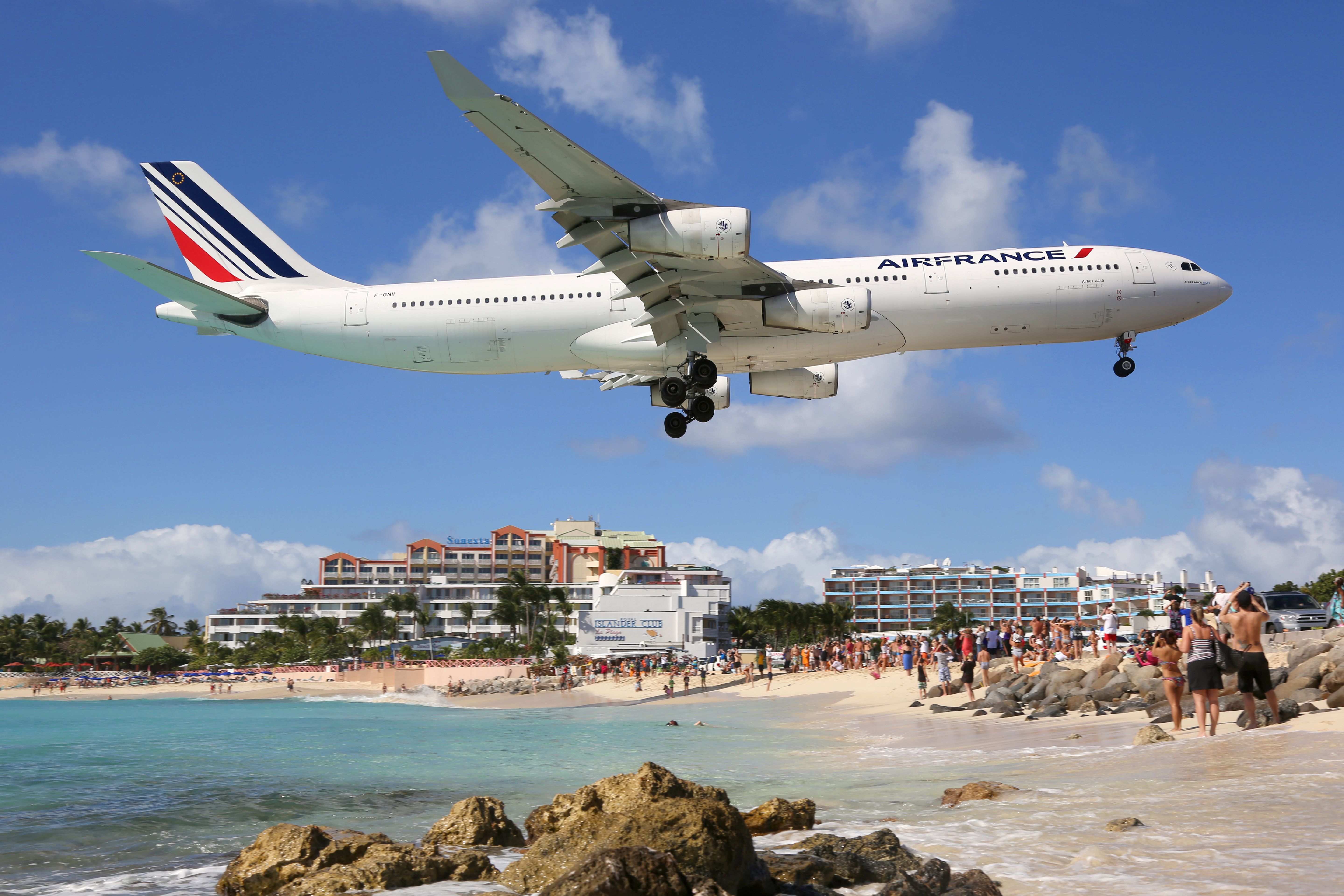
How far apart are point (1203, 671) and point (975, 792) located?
5.17m

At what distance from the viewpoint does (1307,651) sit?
2039 centimetres

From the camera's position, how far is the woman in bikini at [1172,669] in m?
15.9

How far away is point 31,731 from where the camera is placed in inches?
2028

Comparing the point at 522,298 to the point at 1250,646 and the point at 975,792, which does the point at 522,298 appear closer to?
the point at 975,792

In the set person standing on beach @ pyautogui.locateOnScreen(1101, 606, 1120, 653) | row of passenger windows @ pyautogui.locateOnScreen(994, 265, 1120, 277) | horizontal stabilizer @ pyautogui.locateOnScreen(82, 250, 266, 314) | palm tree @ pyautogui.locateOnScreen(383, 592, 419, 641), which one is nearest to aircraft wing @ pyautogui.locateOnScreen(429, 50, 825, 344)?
row of passenger windows @ pyautogui.locateOnScreen(994, 265, 1120, 277)

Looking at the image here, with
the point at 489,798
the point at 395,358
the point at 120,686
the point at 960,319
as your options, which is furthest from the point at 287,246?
the point at 120,686

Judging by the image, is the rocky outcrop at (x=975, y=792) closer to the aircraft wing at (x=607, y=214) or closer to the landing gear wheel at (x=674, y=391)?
the aircraft wing at (x=607, y=214)

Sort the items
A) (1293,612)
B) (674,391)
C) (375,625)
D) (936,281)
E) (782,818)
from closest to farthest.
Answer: (782,818), (936,281), (674,391), (1293,612), (375,625)

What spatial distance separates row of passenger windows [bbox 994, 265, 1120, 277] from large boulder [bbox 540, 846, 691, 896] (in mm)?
18716

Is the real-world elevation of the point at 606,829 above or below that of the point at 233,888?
above

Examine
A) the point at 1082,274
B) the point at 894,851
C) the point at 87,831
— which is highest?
the point at 1082,274

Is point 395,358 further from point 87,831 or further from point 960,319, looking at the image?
point 960,319

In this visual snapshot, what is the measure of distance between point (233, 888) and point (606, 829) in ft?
13.5

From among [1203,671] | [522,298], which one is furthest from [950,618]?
[1203,671]
